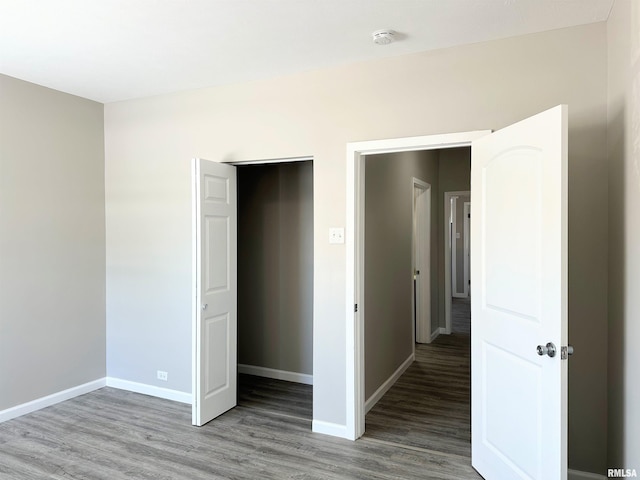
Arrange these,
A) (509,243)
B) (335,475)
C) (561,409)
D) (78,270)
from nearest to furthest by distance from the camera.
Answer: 1. (561,409)
2. (509,243)
3. (335,475)
4. (78,270)

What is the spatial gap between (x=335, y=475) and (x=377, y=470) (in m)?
0.27

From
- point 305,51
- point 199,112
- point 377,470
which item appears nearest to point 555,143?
point 305,51

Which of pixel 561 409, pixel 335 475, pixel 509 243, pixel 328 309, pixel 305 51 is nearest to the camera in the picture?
pixel 561 409

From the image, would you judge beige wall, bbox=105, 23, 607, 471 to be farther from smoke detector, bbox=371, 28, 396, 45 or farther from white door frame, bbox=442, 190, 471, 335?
white door frame, bbox=442, 190, 471, 335

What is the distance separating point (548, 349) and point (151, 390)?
11.3 feet

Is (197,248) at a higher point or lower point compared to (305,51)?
lower

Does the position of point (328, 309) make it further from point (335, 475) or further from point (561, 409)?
point (561, 409)

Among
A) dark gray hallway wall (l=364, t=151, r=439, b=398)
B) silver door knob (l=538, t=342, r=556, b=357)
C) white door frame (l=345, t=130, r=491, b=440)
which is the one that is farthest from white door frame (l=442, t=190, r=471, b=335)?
silver door knob (l=538, t=342, r=556, b=357)

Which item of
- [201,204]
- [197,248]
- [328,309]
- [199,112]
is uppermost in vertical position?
[199,112]

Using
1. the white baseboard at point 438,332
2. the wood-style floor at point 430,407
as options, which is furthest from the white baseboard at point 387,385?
the white baseboard at point 438,332

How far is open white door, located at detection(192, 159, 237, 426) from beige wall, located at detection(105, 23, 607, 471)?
16.3 inches

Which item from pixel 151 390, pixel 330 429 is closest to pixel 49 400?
pixel 151 390

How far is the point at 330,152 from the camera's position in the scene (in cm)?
332

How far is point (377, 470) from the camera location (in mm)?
2789
